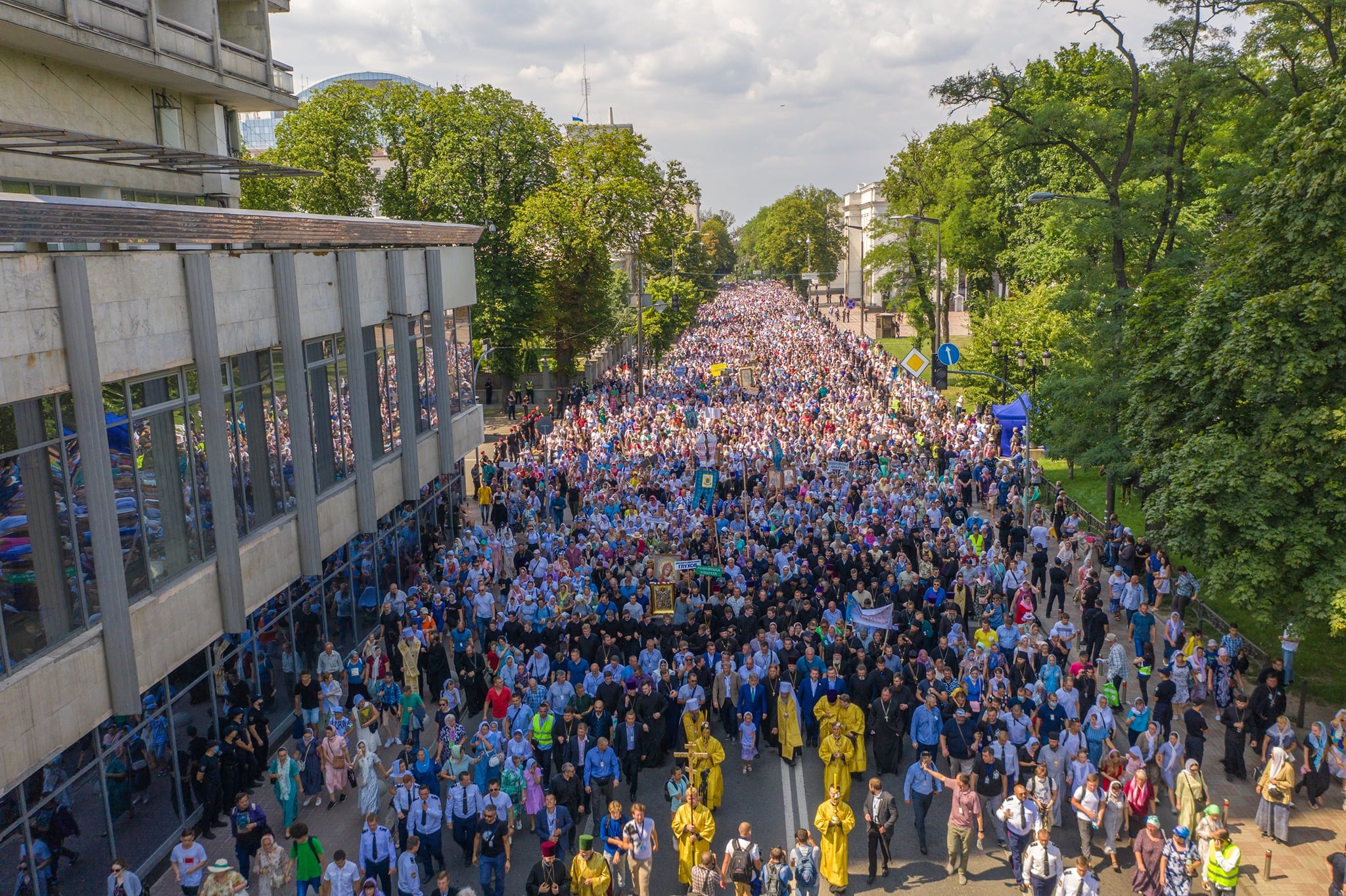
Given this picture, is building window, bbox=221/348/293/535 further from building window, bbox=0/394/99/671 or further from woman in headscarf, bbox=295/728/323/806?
building window, bbox=0/394/99/671

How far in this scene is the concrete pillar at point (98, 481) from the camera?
10.8 meters

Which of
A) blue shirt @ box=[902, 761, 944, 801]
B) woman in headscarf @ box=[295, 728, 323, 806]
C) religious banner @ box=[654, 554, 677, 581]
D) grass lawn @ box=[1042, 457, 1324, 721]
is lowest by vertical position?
grass lawn @ box=[1042, 457, 1324, 721]

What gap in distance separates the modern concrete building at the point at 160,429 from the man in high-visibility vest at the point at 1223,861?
1148 cm

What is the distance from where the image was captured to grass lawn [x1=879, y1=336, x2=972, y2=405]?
54.3m

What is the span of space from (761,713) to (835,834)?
4.20 metres

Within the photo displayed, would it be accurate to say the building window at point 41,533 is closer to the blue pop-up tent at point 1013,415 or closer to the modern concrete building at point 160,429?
the modern concrete building at point 160,429

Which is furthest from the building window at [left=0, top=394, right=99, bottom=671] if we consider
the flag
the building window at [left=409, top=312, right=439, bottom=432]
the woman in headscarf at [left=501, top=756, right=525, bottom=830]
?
the building window at [left=409, top=312, right=439, bottom=432]

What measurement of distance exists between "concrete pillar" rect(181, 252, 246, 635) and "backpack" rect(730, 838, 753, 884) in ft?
24.3

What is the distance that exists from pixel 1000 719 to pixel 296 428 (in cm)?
1120

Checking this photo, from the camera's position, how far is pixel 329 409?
18828 millimetres

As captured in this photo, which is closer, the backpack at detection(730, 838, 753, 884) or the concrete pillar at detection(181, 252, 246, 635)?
the backpack at detection(730, 838, 753, 884)

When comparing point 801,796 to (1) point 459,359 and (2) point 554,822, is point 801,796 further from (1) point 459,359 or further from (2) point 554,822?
(1) point 459,359

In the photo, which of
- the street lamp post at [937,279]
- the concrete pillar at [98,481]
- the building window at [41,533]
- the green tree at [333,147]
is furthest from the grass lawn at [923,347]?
the building window at [41,533]

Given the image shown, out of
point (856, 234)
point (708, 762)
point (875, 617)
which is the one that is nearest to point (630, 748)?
point (708, 762)
